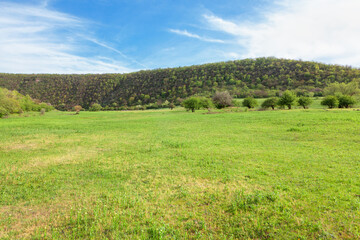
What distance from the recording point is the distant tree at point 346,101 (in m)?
43.6

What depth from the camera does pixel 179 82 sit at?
137250 mm

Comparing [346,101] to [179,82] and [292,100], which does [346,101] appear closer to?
[292,100]

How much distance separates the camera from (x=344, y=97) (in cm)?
4462

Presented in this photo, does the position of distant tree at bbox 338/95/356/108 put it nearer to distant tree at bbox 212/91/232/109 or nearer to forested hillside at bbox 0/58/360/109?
distant tree at bbox 212/91/232/109

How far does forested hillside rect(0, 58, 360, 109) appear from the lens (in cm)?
10000

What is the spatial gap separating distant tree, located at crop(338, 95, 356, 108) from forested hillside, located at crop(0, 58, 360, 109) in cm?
3493

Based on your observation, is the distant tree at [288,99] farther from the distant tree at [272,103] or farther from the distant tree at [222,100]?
the distant tree at [222,100]

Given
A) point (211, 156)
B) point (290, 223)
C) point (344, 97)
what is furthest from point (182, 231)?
point (344, 97)

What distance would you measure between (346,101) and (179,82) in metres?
104

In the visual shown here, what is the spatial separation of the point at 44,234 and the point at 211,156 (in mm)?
8648

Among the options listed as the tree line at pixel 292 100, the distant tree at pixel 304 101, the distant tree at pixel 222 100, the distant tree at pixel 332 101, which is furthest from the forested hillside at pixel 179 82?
the distant tree at pixel 222 100

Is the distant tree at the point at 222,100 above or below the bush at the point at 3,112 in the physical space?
above

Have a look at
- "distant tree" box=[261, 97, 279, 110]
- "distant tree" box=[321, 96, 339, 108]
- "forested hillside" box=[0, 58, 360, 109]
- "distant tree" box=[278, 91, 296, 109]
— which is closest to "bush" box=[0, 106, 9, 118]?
"distant tree" box=[261, 97, 279, 110]

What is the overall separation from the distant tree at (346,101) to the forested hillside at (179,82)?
1375 inches
